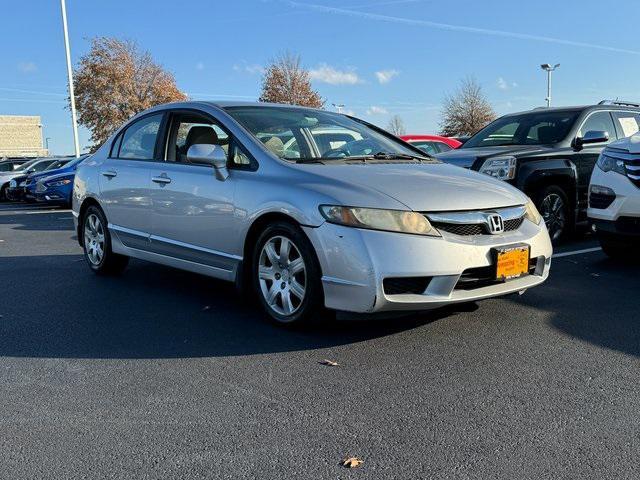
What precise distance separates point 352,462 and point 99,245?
15.1ft

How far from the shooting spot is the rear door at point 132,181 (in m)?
5.58

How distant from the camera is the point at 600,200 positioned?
6211mm

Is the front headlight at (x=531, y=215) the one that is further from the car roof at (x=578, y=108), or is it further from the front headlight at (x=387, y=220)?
the car roof at (x=578, y=108)

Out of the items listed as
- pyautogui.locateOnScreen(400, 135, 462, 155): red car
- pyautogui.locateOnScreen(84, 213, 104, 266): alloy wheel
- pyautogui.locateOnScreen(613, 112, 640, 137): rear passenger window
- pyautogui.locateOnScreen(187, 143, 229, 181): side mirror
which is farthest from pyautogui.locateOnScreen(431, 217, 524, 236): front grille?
pyautogui.locateOnScreen(400, 135, 462, 155): red car

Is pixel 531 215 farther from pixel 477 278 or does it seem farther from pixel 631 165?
pixel 631 165

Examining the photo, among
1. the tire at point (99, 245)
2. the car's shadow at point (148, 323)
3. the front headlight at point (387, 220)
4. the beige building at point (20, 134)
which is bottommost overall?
the car's shadow at point (148, 323)

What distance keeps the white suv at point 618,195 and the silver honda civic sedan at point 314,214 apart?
180 centimetres

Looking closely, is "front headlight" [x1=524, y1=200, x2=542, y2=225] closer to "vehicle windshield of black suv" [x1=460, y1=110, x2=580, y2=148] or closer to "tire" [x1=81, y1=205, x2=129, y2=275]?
"vehicle windshield of black suv" [x1=460, y1=110, x2=580, y2=148]

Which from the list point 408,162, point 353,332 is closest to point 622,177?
point 408,162

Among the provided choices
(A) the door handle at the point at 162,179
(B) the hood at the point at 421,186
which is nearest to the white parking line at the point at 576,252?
(B) the hood at the point at 421,186

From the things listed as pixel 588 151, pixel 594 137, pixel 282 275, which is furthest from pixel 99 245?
pixel 588 151

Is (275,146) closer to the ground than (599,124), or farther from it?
closer to the ground

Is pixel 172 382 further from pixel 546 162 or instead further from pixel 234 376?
pixel 546 162

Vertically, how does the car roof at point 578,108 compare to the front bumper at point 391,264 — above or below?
above
